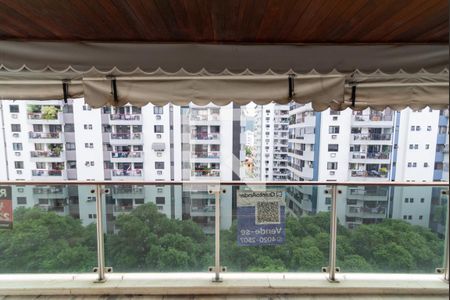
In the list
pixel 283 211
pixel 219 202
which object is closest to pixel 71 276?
pixel 219 202

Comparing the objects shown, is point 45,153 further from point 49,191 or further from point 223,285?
point 223,285

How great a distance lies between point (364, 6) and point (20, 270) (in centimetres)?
398

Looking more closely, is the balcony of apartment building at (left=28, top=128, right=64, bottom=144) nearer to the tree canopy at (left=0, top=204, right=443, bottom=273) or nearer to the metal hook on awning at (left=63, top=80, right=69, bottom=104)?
the tree canopy at (left=0, top=204, right=443, bottom=273)

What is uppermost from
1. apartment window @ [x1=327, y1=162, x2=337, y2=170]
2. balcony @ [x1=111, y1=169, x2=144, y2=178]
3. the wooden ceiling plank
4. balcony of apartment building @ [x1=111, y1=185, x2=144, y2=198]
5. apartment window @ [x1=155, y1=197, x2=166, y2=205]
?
the wooden ceiling plank

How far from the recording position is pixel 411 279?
8.27 feet

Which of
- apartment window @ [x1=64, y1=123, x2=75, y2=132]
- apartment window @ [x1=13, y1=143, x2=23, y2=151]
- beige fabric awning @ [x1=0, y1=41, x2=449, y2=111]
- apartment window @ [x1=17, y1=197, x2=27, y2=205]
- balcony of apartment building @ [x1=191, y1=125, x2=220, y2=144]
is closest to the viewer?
beige fabric awning @ [x1=0, y1=41, x2=449, y2=111]

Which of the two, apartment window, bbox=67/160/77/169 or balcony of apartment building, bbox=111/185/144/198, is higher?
balcony of apartment building, bbox=111/185/144/198

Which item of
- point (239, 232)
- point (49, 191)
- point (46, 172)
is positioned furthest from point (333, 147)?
point (46, 172)

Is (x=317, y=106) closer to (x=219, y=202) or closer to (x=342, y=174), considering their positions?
(x=219, y=202)

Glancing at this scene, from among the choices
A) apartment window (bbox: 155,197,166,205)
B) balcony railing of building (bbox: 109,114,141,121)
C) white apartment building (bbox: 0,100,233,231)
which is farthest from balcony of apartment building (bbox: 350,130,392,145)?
balcony railing of building (bbox: 109,114,141,121)

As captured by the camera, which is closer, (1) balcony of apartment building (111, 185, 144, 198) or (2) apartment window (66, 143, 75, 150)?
(1) balcony of apartment building (111, 185, 144, 198)

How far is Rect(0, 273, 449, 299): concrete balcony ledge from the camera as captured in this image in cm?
236

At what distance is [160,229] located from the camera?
2.55 m

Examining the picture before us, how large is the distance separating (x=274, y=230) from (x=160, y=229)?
4.15 feet
